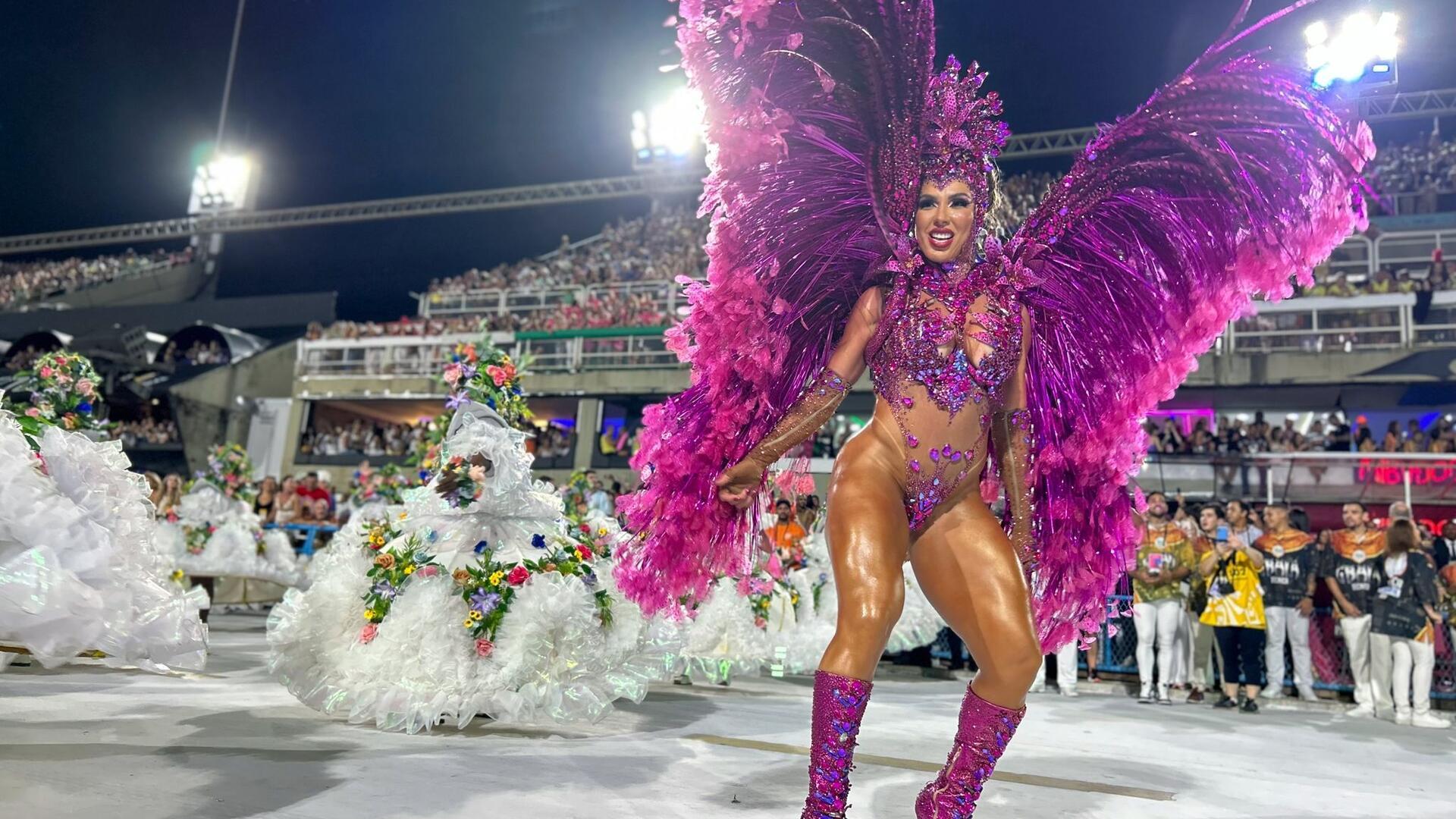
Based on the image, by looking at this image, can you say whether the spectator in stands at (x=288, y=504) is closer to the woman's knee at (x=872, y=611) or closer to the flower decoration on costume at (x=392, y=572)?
the flower decoration on costume at (x=392, y=572)

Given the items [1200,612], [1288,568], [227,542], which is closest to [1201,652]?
[1200,612]

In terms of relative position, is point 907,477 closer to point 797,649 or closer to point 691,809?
point 691,809

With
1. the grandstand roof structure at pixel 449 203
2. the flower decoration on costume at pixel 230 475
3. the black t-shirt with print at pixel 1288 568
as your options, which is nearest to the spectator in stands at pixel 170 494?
the flower decoration on costume at pixel 230 475

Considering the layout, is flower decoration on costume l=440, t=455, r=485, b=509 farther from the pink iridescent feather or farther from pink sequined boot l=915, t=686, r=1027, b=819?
pink sequined boot l=915, t=686, r=1027, b=819

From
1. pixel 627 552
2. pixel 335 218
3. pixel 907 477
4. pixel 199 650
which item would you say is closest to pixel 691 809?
pixel 627 552

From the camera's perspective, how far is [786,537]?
8289 mm

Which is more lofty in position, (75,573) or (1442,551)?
(1442,551)

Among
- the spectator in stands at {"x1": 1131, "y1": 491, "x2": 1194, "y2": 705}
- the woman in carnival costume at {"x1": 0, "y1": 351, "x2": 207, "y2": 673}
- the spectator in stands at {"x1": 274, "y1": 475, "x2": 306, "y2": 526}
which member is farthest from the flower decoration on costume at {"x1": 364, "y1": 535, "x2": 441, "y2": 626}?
the spectator in stands at {"x1": 274, "y1": 475, "x2": 306, "y2": 526}

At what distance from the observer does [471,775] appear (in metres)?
3.36

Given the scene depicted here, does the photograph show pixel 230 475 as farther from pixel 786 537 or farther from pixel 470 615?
pixel 470 615

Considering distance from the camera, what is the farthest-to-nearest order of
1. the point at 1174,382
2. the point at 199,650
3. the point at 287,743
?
the point at 287,743
the point at 199,650
the point at 1174,382

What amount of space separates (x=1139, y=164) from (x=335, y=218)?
24.1 m

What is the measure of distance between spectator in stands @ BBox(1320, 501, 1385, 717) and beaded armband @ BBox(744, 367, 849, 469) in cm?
652

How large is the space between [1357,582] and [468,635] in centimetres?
659
